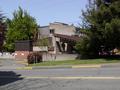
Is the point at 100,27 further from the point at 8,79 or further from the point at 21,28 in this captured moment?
the point at 21,28

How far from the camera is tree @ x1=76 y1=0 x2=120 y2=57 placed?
120 ft

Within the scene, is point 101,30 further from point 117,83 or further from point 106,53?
Result: point 117,83

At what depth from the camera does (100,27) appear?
3762 centimetres

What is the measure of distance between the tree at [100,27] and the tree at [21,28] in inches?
1400

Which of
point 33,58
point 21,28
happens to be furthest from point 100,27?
point 21,28

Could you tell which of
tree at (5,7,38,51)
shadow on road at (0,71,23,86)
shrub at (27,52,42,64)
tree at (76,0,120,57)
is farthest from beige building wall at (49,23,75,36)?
shadow on road at (0,71,23,86)

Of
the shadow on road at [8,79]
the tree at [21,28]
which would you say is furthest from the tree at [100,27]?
the tree at [21,28]

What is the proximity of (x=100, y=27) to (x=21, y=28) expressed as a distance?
1649 inches

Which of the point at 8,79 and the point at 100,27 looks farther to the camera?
the point at 100,27

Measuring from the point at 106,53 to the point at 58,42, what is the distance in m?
23.7

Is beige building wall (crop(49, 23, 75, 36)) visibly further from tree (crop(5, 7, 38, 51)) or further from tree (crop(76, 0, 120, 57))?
tree (crop(76, 0, 120, 57))

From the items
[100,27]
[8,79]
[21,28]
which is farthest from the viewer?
[21,28]

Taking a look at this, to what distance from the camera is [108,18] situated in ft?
123

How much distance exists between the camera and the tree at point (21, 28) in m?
75.9
